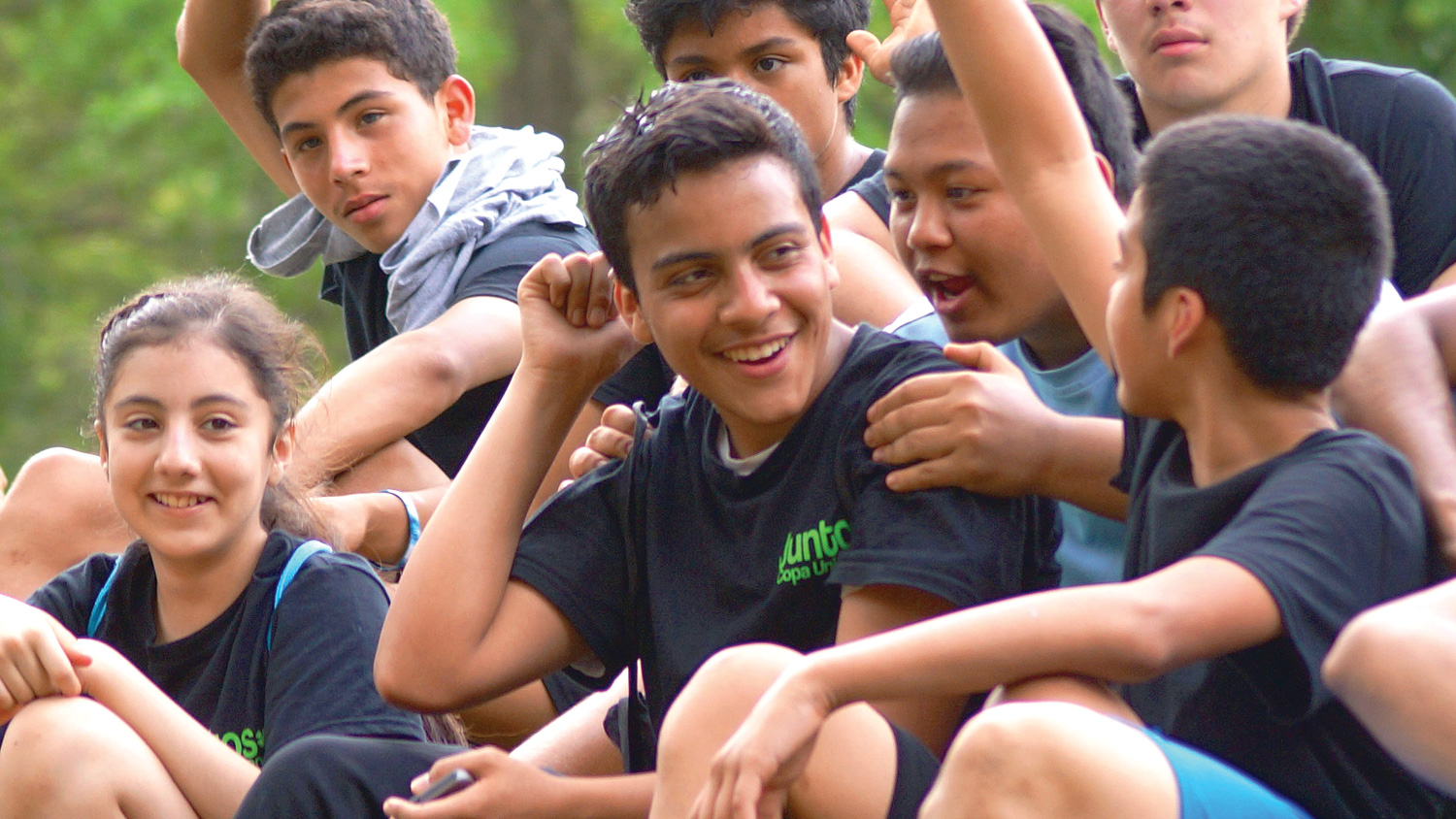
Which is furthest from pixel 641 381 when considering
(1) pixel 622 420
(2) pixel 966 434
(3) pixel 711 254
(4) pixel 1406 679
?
(4) pixel 1406 679

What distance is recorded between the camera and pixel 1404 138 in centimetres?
273

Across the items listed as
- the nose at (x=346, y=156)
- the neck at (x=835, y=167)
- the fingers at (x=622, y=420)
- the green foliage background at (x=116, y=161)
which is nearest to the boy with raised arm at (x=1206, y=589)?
the fingers at (x=622, y=420)

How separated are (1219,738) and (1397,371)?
459 mm

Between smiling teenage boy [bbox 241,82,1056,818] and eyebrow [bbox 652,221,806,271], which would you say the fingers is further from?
eyebrow [bbox 652,221,806,271]

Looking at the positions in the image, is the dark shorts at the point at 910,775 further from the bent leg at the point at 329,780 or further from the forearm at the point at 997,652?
the bent leg at the point at 329,780

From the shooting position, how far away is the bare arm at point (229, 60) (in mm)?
3619

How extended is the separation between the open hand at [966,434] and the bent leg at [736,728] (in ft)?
1.14

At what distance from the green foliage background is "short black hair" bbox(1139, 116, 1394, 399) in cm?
732

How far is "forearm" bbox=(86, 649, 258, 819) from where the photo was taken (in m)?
2.22

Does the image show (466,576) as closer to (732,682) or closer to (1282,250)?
(732,682)

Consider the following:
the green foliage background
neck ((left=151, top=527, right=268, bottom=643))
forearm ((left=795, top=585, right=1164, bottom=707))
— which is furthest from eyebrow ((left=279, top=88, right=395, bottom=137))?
the green foliage background

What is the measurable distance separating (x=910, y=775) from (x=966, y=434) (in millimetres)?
406

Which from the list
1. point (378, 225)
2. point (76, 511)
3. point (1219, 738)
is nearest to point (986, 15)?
point (1219, 738)

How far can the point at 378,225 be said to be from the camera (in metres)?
3.34
